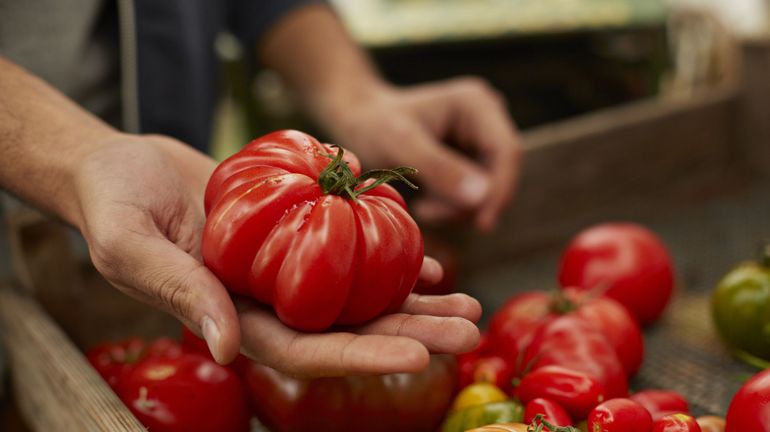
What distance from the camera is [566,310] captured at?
1.11 meters

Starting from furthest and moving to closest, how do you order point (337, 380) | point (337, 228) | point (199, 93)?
point (199, 93), point (337, 380), point (337, 228)

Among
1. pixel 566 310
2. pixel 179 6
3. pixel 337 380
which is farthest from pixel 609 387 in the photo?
pixel 179 6

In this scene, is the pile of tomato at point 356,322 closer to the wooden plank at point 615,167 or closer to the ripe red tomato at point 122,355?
the ripe red tomato at point 122,355

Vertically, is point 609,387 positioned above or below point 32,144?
below

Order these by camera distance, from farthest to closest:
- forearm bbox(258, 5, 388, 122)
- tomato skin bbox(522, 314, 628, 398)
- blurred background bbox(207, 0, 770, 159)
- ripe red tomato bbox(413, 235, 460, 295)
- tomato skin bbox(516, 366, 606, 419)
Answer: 1. blurred background bbox(207, 0, 770, 159)
2. forearm bbox(258, 5, 388, 122)
3. ripe red tomato bbox(413, 235, 460, 295)
4. tomato skin bbox(522, 314, 628, 398)
5. tomato skin bbox(516, 366, 606, 419)

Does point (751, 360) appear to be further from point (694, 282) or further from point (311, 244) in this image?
point (311, 244)

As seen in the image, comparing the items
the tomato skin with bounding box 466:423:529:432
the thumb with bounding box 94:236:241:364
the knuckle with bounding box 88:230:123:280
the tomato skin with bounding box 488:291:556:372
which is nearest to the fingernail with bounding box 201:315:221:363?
the thumb with bounding box 94:236:241:364

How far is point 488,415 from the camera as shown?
32.2 inches

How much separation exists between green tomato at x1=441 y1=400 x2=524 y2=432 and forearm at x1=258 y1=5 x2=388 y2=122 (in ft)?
3.01

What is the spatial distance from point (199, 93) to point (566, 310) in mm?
837

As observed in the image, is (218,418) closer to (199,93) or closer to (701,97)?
(199,93)

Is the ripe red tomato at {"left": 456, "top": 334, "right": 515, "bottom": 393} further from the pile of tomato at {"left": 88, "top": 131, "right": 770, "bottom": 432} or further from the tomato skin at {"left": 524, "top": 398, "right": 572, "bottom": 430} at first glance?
the tomato skin at {"left": 524, "top": 398, "right": 572, "bottom": 430}

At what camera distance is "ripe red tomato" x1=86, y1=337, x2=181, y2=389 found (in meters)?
0.98

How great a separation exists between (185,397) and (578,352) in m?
0.46
